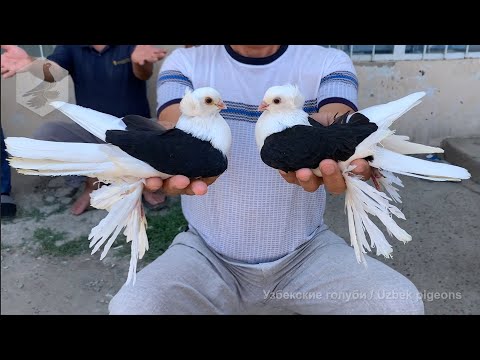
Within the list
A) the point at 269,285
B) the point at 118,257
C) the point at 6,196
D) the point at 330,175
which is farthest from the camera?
the point at 6,196

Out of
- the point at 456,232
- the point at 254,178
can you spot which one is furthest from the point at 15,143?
the point at 456,232

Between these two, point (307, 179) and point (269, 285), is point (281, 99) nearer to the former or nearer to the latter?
point (307, 179)

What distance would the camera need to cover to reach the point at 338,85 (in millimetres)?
1788

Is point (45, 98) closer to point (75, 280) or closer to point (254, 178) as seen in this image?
point (75, 280)

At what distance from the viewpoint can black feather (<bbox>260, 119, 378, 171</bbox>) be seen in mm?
1516

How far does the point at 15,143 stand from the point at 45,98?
1.84 meters

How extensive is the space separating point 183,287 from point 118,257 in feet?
4.53

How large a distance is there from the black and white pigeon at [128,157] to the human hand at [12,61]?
0.85 m

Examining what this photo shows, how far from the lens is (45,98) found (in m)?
3.18

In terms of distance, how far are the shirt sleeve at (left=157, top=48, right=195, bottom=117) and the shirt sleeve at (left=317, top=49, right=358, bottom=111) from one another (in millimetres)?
506

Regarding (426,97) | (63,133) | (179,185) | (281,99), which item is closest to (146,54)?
(63,133)

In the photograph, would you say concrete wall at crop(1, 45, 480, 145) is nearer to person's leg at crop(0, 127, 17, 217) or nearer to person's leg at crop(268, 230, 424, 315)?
person's leg at crop(0, 127, 17, 217)

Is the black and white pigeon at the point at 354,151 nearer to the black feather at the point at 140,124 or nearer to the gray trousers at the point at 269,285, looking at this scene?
the gray trousers at the point at 269,285

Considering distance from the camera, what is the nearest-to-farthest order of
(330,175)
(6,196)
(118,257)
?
(330,175), (118,257), (6,196)
